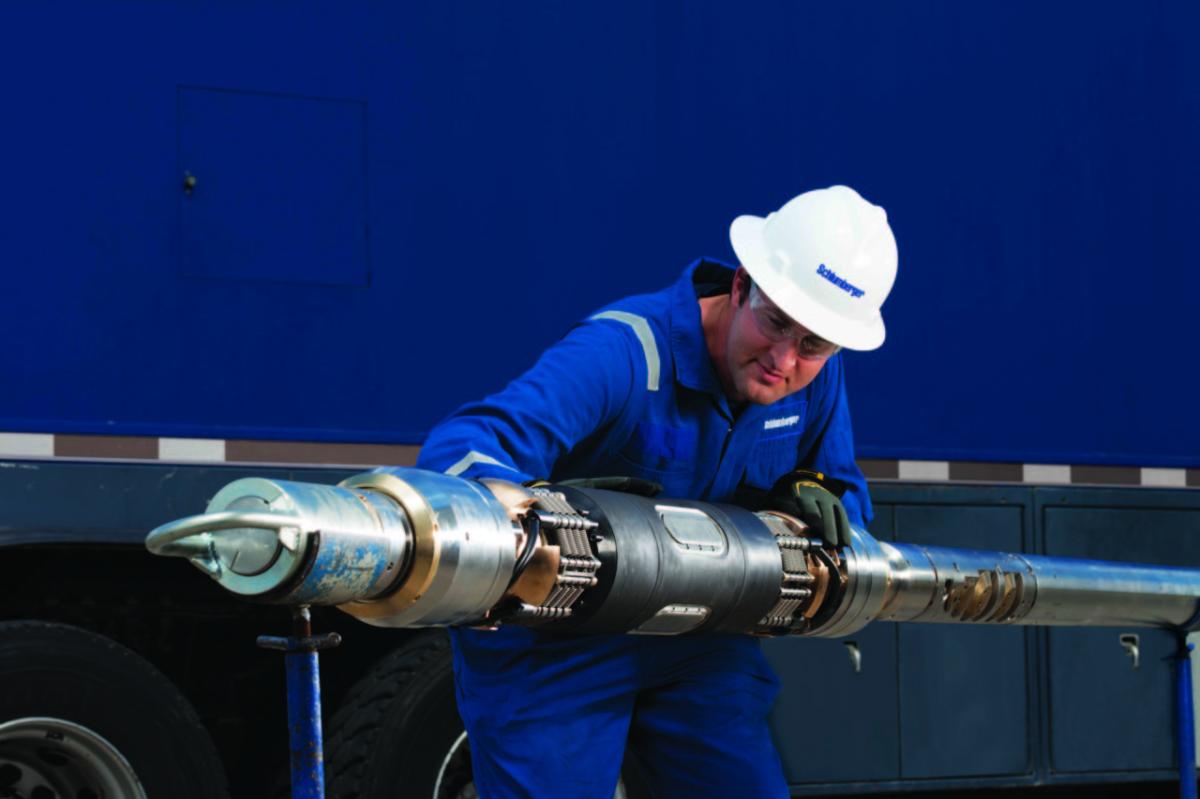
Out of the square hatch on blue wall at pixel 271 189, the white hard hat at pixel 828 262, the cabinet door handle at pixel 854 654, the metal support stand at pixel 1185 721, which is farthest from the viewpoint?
the cabinet door handle at pixel 854 654

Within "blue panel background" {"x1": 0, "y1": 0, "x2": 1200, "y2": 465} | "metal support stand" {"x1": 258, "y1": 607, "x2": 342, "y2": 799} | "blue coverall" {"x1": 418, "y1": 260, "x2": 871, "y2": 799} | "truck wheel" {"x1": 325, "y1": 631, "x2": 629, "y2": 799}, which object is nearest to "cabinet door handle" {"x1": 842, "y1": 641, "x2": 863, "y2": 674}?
"blue panel background" {"x1": 0, "y1": 0, "x2": 1200, "y2": 465}

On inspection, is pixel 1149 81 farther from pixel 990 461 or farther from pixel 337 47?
pixel 337 47

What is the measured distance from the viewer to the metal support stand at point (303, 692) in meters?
2.11

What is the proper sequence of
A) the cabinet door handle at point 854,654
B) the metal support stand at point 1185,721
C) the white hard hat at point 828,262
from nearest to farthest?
the white hard hat at point 828,262, the metal support stand at point 1185,721, the cabinet door handle at point 854,654

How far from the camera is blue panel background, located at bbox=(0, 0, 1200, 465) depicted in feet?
14.8

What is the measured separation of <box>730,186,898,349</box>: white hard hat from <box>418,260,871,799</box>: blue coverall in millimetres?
188

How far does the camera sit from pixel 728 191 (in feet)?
17.3

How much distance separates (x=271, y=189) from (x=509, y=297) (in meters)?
0.73

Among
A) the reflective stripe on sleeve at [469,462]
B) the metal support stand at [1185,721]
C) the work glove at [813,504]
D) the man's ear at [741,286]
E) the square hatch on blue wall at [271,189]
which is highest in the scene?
the square hatch on blue wall at [271,189]

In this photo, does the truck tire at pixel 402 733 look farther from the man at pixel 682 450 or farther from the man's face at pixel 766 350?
the man's face at pixel 766 350

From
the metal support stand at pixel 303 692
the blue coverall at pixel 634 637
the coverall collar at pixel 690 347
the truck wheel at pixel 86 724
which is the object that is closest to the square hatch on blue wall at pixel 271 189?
→ the truck wheel at pixel 86 724

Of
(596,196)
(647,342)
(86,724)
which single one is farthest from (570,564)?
(596,196)

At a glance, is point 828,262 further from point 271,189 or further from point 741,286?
point 271,189

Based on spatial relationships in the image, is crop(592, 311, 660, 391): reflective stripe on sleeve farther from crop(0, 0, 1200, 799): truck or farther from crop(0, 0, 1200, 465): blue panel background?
crop(0, 0, 1200, 465): blue panel background
